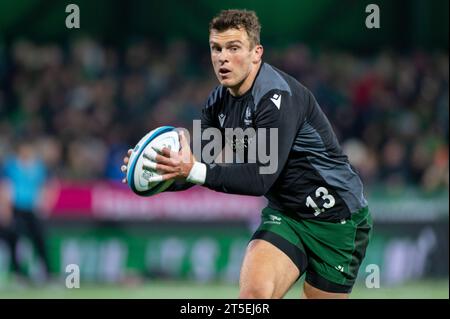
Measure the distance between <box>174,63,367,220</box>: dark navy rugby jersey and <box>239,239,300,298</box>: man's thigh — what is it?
1.24 ft

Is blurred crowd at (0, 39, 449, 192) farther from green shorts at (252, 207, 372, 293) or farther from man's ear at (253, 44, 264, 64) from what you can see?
man's ear at (253, 44, 264, 64)

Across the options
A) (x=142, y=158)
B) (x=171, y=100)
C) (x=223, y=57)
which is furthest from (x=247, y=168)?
(x=171, y=100)

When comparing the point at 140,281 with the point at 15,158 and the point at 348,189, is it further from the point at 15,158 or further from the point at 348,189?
the point at 348,189

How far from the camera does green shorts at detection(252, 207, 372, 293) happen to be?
20.6 feet

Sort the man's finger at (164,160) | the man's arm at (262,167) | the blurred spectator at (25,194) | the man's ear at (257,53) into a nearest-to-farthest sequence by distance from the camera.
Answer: the man's finger at (164,160), the man's arm at (262,167), the man's ear at (257,53), the blurred spectator at (25,194)

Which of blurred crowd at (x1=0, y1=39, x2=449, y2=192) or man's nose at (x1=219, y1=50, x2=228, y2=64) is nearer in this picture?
man's nose at (x1=219, y1=50, x2=228, y2=64)

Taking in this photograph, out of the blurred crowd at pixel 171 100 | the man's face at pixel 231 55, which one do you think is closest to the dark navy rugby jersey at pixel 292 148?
the man's face at pixel 231 55

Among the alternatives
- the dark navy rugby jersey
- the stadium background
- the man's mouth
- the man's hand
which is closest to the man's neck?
the dark navy rugby jersey

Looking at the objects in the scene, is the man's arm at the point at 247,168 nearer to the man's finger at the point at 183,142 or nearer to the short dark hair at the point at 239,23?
the man's finger at the point at 183,142

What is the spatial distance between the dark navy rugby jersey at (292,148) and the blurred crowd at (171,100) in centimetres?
611

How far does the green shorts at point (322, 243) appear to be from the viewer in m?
6.29

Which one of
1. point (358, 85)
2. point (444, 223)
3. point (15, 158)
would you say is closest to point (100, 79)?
point (15, 158)

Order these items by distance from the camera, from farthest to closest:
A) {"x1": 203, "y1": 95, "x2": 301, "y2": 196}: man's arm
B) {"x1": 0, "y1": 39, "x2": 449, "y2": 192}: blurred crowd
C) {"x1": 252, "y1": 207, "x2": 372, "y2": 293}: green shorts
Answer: {"x1": 0, "y1": 39, "x2": 449, "y2": 192}: blurred crowd < {"x1": 252, "y1": 207, "x2": 372, "y2": 293}: green shorts < {"x1": 203, "y1": 95, "x2": 301, "y2": 196}: man's arm

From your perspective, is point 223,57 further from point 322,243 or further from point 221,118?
point 322,243
